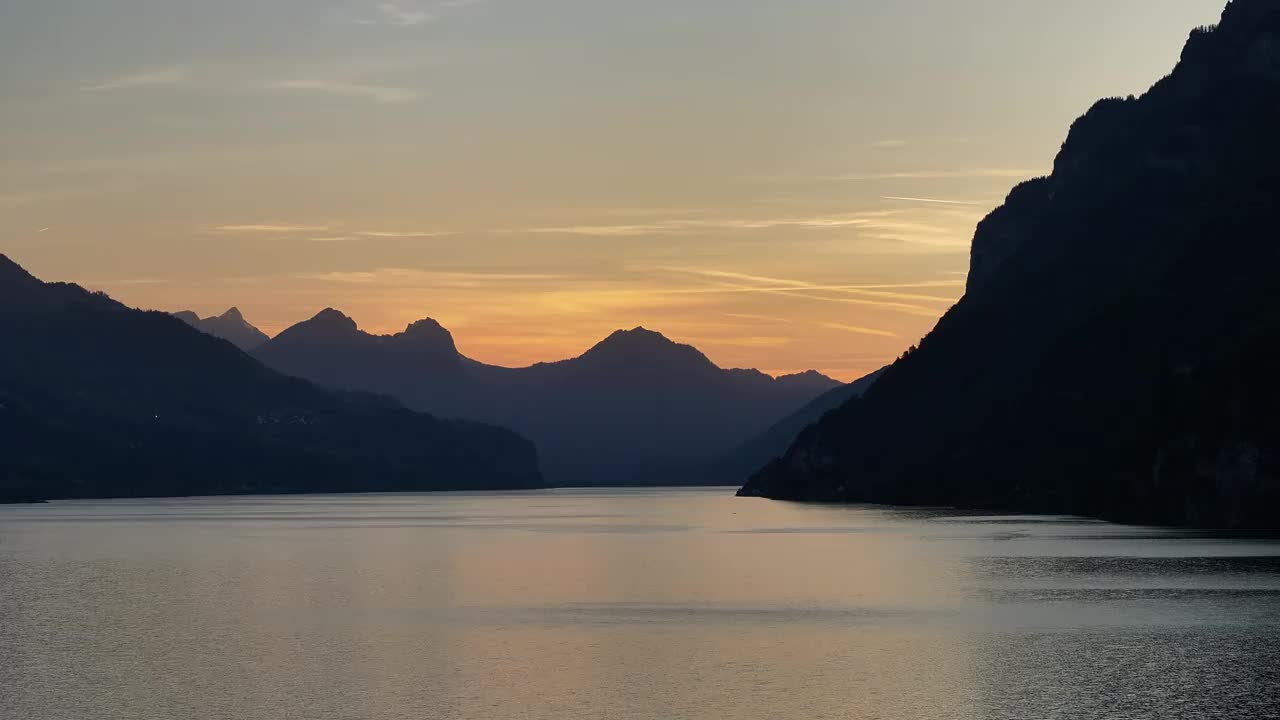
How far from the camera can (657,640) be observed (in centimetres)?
9750

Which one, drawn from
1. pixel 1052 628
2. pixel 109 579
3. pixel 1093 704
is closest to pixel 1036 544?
pixel 1052 628

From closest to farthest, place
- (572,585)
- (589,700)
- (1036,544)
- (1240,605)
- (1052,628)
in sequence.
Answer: (589,700) → (1052,628) → (1240,605) → (572,585) → (1036,544)

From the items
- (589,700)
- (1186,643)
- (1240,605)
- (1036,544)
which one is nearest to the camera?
(589,700)

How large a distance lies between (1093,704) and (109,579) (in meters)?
108

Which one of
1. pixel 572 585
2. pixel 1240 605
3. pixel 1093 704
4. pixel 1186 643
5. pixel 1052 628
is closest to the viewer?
pixel 1093 704

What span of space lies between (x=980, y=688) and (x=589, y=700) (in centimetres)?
1955

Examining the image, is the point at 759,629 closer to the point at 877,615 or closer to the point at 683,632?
the point at 683,632

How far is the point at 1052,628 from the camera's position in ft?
324

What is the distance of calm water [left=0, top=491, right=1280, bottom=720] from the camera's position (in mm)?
72750

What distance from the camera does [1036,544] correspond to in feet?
620

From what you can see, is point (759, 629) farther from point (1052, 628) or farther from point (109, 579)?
point (109, 579)

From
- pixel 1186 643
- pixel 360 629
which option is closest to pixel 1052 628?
pixel 1186 643

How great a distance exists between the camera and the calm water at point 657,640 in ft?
239

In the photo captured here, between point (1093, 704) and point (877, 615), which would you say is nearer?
point (1093, 704)
